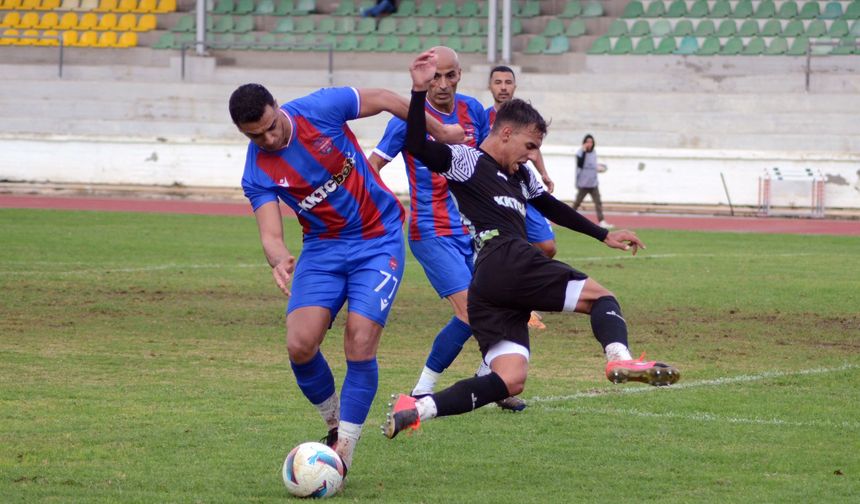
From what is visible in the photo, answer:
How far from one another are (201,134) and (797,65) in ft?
46.0

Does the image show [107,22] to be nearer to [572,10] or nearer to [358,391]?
[572,10]

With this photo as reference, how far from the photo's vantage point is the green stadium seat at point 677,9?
3269cm

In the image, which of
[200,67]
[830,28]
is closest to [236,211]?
[200,67]

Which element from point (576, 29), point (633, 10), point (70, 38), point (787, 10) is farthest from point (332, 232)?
point (70, 38)

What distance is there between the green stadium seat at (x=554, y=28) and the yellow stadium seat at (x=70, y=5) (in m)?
13.2

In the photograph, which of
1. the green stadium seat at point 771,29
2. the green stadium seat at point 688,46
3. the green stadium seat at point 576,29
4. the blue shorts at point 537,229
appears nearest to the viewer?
the blue shorts at point 537,229

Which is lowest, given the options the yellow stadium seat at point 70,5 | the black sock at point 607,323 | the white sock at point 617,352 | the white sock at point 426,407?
the yellow stadium seat at point 70,5

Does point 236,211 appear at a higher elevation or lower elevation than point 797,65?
lower

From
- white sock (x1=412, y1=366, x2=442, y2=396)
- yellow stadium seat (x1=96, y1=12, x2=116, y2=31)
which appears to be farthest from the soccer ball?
yellow stadium seat (x1=96, y1=12, x2=116, y2=31)

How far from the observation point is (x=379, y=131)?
3125 centimetres

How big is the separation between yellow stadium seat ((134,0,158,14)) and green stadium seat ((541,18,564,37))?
35.7 feet

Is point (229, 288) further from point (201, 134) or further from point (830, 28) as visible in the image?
point (830, 28)

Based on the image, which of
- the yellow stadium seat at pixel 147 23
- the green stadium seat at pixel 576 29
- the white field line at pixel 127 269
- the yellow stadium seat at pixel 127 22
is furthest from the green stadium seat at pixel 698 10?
the white field line at pixel 127 269

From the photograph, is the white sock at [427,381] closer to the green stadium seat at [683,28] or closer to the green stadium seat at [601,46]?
the green stadium seat at [601,46]
